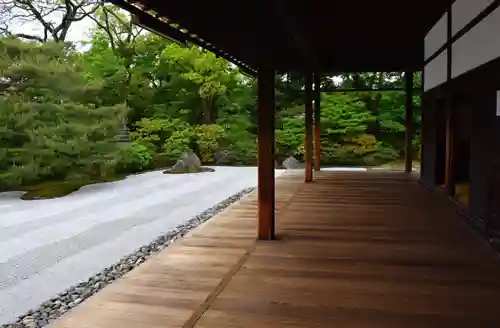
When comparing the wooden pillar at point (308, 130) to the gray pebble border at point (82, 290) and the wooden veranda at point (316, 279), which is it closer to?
the wooden veranda at point (316, 279)

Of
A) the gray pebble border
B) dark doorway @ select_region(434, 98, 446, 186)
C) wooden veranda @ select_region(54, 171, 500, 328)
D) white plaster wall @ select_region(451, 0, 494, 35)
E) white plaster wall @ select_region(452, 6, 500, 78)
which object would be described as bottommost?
the gray pebble border

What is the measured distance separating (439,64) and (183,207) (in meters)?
4.18

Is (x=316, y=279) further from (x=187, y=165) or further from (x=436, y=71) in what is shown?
(x=187, y=165)

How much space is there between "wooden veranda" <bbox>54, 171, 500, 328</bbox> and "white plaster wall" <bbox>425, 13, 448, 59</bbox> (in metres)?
2.29

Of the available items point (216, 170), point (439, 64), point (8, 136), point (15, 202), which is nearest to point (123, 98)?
point (216, 170)

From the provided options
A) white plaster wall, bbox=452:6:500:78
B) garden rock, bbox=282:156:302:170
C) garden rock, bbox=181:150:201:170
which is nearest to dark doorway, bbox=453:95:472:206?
white plaster wall, bbox=452:6:500:78

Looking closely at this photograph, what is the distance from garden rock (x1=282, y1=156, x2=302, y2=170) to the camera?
1222 centimetres

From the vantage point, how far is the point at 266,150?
377 cm

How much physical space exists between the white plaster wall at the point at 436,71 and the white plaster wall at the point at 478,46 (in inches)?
23.6

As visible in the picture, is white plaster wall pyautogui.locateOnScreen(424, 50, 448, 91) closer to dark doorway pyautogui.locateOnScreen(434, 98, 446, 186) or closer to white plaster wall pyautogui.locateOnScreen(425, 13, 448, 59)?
white plaster wall pyautogui.locateOnScreen(425, 13, 448, 59)

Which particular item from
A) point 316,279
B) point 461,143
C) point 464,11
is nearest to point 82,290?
point 316,279

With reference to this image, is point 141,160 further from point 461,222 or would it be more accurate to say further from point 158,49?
point 461,222

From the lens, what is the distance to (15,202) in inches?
301

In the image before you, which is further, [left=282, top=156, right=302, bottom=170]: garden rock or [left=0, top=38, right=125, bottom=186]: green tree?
[left=282, top=156, right=302, bottom=170]: garden rock
